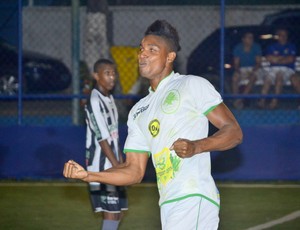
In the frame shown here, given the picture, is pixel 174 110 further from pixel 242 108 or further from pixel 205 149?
pixel 242 108

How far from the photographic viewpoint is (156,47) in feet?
18.9

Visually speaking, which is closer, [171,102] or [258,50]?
[171,102]

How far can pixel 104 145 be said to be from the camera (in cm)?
896

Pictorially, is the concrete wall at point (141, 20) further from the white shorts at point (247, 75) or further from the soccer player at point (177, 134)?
the soccer player at point (177, 134)

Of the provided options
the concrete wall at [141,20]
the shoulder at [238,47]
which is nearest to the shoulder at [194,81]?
the shoulder at [238,47]

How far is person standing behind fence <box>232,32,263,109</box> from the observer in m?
14.2

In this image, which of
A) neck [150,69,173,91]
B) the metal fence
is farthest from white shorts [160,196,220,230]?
the metal fence

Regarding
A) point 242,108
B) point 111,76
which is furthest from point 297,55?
point 111,76

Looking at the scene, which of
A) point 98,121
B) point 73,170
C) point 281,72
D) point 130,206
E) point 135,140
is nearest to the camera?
point 73,170

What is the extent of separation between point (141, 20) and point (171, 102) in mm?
11401

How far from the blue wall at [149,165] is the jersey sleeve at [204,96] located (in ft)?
23.7

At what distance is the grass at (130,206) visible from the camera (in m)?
10.1

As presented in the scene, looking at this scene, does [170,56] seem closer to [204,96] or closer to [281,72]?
[204,96]

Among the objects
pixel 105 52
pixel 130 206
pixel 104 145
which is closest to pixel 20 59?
pixel 105 52
